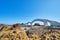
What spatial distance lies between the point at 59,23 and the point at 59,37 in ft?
135

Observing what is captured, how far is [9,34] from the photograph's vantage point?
440 inches

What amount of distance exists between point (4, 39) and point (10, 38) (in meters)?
0.48

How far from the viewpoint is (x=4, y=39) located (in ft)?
35.3

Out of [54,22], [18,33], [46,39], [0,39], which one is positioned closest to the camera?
[0,39]

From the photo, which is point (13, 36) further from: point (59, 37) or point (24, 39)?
point (59, 37)

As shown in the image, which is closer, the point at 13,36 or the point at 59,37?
the point at 13,36

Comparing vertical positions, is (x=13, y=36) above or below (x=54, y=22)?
below

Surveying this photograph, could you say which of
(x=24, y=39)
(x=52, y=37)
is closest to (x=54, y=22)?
(x=52, y=37)

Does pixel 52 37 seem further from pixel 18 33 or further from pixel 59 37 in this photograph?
pixel 18 33

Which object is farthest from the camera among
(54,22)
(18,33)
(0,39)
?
(54,22)

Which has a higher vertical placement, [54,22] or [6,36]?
[54,22]

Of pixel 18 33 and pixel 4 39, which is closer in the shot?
pixel 4 39

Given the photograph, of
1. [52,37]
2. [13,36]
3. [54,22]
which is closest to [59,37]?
[52,37]

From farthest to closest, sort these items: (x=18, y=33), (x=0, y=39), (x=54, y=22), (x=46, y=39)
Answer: (x=54, y=22), (x=46, y=39), (x=18, y=33), (x=0, y=39)
